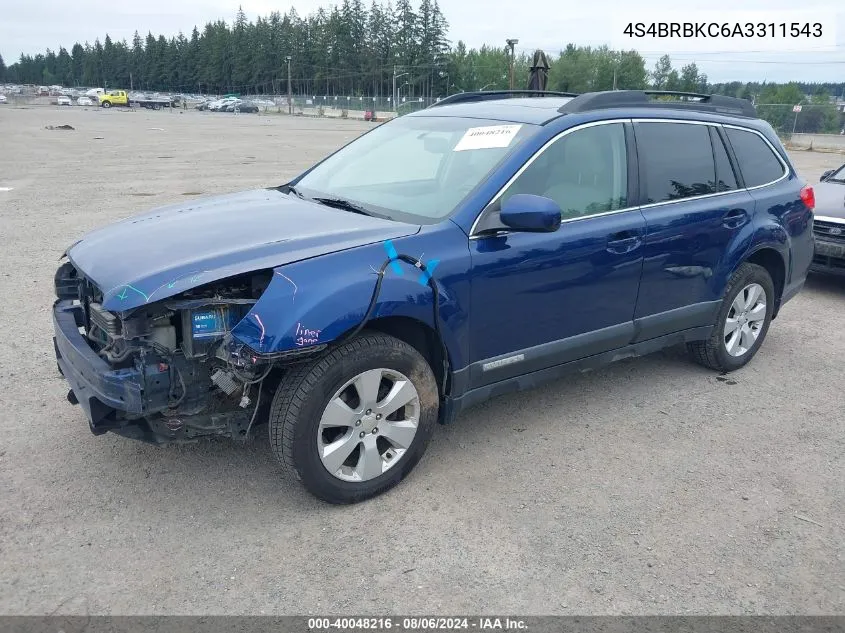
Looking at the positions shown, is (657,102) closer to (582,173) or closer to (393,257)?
(582,173)

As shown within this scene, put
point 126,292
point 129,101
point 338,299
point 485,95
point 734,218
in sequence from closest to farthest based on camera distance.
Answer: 1. point 126,292
2. point 338,299
3. point 734,218
4. point 485,95
5. point 129,101

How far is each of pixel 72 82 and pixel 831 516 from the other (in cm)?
20213

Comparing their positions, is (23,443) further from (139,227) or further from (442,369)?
(442,369)

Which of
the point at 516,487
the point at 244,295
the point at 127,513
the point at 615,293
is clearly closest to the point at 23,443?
the point at 127,513

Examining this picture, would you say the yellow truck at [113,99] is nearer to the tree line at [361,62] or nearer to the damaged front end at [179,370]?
the tree line at [361,62]

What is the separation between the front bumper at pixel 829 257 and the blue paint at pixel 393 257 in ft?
18.8

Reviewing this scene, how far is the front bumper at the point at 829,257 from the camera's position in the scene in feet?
23.9

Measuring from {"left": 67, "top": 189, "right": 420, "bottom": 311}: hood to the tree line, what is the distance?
288ft

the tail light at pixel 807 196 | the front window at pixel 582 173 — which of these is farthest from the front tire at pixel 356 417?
the tail light at pixel 807 196

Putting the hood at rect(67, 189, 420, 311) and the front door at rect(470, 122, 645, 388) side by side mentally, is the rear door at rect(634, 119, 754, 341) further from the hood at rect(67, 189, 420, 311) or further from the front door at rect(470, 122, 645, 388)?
the hood at rect(67, 189, 420, 311)

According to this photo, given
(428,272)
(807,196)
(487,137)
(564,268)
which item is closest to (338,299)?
(428,272)

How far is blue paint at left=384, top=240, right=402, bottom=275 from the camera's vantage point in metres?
3.27

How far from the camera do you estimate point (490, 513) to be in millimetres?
3359

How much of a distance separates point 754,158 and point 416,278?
318cm
